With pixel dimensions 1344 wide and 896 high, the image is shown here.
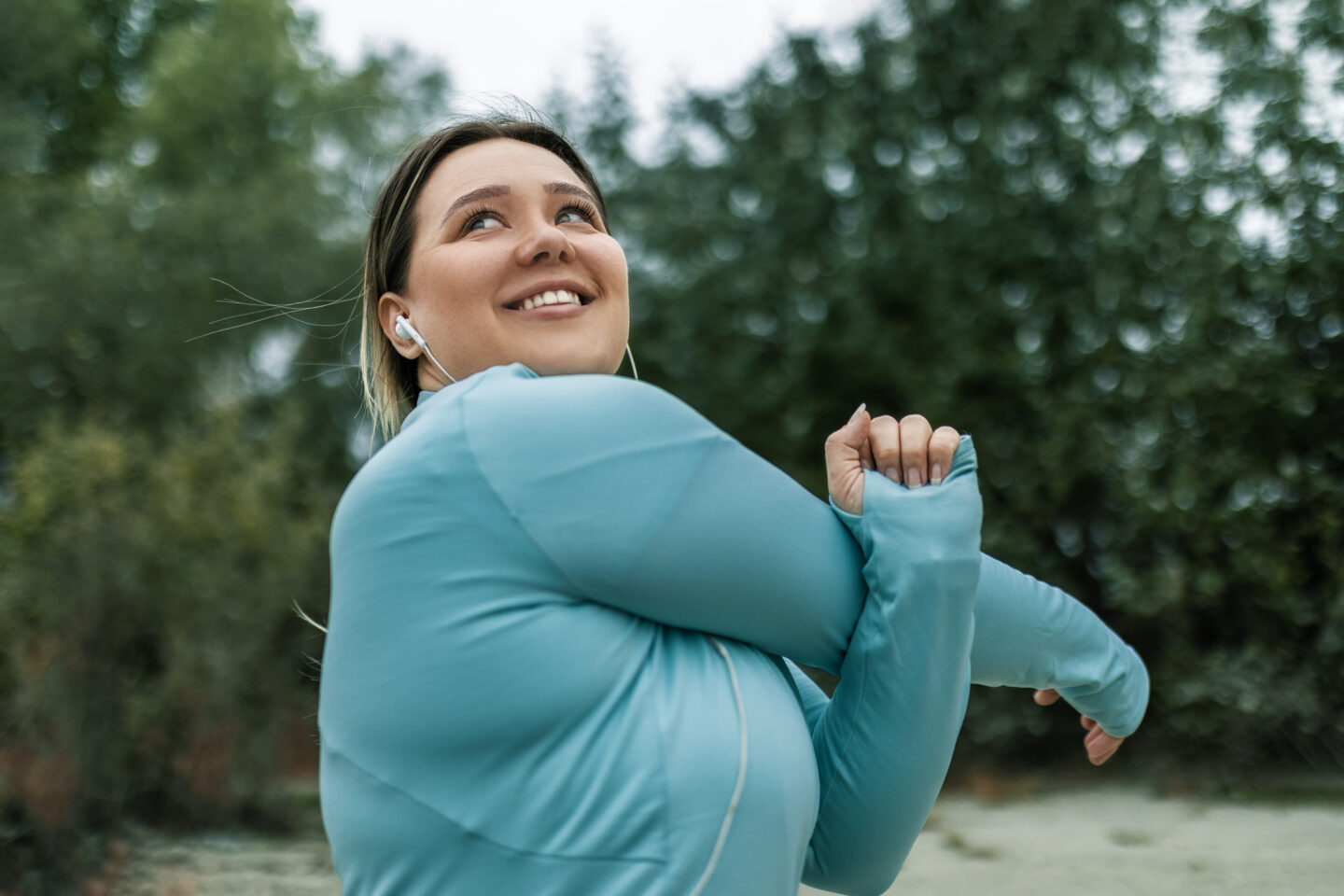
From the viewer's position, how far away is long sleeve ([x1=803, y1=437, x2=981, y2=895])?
1.07m

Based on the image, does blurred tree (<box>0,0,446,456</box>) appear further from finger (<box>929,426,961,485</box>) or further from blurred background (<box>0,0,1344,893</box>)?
finger (<box>929,426,961,485</box>)

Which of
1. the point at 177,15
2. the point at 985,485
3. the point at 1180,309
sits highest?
the point at 177,15

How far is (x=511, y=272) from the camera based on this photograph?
1.32 meters

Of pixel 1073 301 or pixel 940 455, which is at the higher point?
pixel 940 455

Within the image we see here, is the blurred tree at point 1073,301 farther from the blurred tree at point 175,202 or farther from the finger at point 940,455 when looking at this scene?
the finger at point 940,455

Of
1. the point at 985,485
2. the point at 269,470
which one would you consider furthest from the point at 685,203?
the point at 269,470

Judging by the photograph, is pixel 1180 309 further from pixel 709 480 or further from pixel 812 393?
pixel 709 480

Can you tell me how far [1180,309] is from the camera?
741cm

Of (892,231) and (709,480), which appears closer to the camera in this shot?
(709,480)

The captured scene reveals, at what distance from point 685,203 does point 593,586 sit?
8480 mm

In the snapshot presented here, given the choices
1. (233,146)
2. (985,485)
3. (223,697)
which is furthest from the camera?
(233,146)

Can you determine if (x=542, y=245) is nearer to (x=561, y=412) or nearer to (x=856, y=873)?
(x=561, y=412)

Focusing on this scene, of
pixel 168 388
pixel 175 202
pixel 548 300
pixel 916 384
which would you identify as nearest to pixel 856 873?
pixel 548 300

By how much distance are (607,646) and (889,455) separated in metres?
0.34
